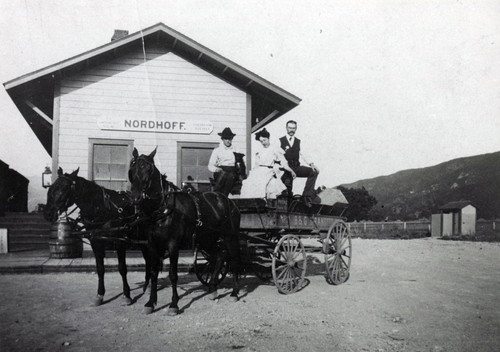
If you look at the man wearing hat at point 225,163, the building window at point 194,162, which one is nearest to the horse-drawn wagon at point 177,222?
the man wearing hat at point 225,163

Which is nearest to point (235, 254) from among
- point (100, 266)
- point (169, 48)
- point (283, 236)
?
point (283, 236)

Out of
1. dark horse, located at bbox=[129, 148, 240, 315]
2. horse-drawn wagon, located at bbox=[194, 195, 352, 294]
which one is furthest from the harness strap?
horse-drawn wagon, located at bbox=[194, 195, 352, 294]

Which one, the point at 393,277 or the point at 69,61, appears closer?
the point at 393,277

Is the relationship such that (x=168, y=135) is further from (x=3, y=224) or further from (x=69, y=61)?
(x=3, y=224)

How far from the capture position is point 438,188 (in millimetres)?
72875

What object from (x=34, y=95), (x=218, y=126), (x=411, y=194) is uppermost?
(x=34, y=95)

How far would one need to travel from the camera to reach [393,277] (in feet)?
35.2

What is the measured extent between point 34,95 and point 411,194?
74367mm

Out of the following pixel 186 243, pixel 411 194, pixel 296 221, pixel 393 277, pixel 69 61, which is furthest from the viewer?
pixel 411 194

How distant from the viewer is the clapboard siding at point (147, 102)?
1232 cm

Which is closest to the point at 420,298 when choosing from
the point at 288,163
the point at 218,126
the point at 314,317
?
the point at 314,317

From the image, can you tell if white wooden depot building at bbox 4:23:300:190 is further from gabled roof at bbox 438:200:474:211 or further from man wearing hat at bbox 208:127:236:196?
gabled roof at bbox 438:200:474:211

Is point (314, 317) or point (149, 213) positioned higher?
point (149, 213)

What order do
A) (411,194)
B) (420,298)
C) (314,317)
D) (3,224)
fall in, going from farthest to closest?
(411,194)
(3,224)
(420,298)
(314,317)
